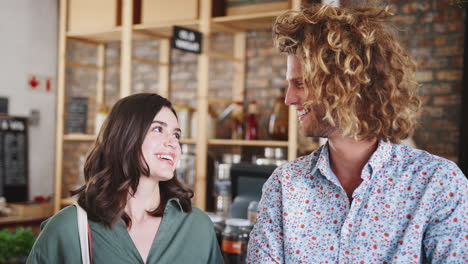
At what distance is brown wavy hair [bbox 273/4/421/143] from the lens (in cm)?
144

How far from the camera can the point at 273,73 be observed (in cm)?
435

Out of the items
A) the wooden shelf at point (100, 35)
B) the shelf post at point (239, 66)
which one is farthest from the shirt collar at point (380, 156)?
the wooden shelf at point (100, 35)

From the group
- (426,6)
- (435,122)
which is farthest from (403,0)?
(435,122)

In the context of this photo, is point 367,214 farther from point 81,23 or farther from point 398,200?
point 81,23

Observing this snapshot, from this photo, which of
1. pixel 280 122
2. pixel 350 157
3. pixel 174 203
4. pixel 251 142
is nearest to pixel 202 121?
pixel 251 142

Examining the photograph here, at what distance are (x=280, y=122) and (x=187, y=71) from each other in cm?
130

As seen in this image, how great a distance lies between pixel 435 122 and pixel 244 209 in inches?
76.3

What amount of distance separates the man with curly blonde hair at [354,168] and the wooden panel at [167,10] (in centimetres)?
254

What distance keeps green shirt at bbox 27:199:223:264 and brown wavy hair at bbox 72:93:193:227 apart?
0.05m

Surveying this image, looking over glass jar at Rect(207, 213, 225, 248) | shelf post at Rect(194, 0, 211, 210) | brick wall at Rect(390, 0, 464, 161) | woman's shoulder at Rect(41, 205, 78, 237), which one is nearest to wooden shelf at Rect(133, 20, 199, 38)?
shelf post at Rect(194, 0, 211, 210)

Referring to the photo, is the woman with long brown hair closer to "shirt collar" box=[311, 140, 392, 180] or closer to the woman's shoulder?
the woman's shoulder

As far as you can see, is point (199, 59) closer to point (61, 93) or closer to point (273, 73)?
point (273, 73)

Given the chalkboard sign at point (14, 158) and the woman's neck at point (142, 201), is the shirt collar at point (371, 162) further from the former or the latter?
the chalkboard sign at point (14, 158)

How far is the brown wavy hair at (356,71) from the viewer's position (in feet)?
4.72
